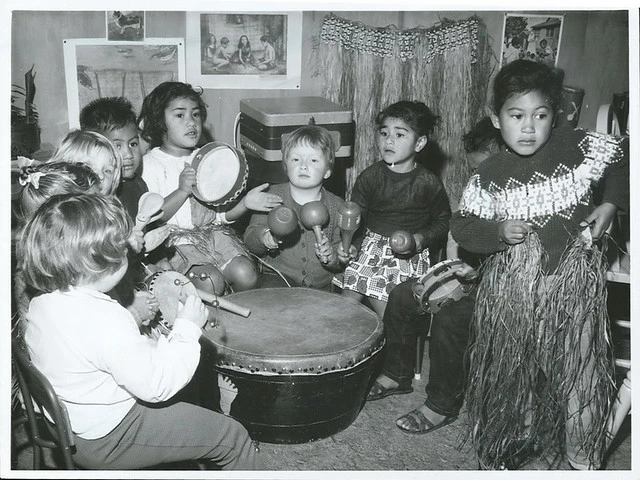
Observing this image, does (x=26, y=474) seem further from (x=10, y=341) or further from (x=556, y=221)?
(x=556, y=221)

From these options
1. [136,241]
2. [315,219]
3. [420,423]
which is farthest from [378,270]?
[136,241]

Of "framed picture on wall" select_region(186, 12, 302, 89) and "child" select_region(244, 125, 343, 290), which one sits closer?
"child" select_region(244, 125, 343, 290)

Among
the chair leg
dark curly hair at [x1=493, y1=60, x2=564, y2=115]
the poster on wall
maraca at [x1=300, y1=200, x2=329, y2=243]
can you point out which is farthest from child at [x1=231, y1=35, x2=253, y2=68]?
the chair leg

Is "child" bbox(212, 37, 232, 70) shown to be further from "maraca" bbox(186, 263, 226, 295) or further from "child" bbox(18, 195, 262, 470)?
"child" bbox(18, 195, 262, 470)

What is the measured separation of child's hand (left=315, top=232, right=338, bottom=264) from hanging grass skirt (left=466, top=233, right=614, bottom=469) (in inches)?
27.1

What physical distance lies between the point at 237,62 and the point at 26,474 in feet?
7.15

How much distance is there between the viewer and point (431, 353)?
2387 millimetres

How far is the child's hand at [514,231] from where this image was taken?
6.70 feet

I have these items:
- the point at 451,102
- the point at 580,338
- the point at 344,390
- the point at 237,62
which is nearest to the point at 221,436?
the point at 344,390

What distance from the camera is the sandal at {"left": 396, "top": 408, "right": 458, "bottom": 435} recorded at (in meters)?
2.42

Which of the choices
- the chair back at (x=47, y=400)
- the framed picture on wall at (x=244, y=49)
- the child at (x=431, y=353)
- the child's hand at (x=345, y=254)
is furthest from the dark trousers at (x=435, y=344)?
the framed picture on wall at (x=244, y=49)

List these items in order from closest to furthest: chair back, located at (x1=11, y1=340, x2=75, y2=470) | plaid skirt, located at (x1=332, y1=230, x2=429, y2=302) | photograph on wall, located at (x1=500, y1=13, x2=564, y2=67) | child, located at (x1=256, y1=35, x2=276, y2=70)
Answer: chair back, located at (x1=11, y1=340, x2=75, y2=470), plaid skirt, located at (x1=332, y1=230, x2=429, y2=302), child, located at (x1=256, y1=35, x2=276, y2=70), photograph on wall, located at (x1=500, y1=13, x2=564, y2=67)

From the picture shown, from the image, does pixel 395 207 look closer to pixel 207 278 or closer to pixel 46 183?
pixel 207 278

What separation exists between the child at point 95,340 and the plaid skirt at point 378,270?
115cm
